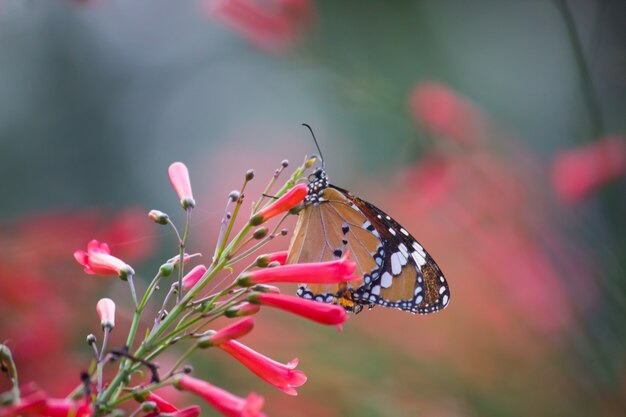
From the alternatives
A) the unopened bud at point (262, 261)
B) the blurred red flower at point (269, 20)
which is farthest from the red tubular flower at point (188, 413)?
the blurred red flower at point (269, 20)

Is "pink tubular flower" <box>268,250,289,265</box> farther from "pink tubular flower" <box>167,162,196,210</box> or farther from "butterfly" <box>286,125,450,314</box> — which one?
"butterfly" <box>286,125,450,314</box>

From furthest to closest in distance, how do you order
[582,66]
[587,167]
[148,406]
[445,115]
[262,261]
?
1. [445,115]
2. [587,167]
3. [582,66]
4. [262,261]
5. [148,406]

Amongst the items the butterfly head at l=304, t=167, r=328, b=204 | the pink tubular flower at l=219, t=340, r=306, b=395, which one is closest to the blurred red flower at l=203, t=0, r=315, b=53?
the butterfly head at l=304, t=167, r=328, b=204

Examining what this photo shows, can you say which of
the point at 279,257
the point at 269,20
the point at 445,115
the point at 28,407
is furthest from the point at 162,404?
the point at 269,20

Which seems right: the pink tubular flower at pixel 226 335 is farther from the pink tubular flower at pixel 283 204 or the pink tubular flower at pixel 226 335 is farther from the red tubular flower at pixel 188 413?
the pink tubular flower at pixel 283 204

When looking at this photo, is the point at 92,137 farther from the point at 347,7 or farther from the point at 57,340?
the point at 57,340

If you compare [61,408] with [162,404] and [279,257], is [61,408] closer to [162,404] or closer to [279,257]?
[162,404]

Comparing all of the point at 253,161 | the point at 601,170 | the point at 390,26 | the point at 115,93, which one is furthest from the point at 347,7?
the point at 601,170
